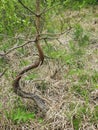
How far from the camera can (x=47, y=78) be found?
4.39 metres

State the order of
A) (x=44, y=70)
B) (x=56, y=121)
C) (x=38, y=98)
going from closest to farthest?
(x=56, y=121), (x=38, y=98), (x=44, y=70)

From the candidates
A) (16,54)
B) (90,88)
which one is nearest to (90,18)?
(16,54)

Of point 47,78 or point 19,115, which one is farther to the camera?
point 47,78

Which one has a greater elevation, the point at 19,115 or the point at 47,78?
the point at 47,78

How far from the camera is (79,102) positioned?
3730 mm

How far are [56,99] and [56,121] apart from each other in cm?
47

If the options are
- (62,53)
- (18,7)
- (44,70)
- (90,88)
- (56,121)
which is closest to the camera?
(56,121)

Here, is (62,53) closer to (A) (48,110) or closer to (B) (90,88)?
(B) (90,88)

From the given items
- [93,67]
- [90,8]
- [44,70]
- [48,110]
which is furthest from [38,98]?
[90,8]

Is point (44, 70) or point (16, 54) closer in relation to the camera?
point (44, 70)

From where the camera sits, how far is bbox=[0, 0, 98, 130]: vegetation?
358cm

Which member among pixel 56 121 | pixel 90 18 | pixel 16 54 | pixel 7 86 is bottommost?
pixel 56 121

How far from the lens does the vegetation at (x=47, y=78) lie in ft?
11.8

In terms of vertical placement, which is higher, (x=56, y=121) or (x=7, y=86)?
(x=7, y=86)
